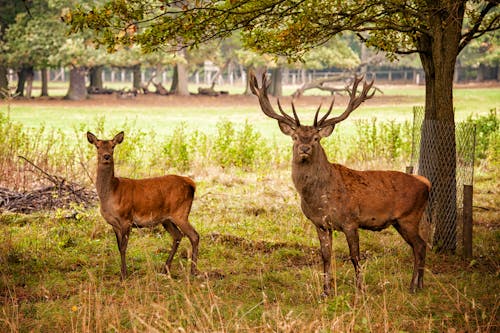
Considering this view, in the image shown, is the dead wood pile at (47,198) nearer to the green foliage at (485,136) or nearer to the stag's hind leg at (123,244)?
the stag's hind leg at (123,244)

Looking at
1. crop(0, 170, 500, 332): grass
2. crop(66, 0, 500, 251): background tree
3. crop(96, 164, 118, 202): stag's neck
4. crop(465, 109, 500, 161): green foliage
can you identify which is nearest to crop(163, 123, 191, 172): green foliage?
crop(0, 170, 500, 332): grass

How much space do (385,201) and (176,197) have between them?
2.04 m

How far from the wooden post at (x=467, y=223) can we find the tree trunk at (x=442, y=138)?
0.27 meters

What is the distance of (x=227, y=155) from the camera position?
1389 cm

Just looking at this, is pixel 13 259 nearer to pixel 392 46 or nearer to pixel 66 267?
pixel 66 267

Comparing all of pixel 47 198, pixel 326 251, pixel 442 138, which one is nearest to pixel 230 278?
pixel 326 251

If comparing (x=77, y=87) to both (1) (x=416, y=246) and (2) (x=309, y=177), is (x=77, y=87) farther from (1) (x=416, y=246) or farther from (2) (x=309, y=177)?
(1) (x=416, y=246)

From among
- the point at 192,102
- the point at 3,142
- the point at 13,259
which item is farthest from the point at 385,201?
the point at 192,102

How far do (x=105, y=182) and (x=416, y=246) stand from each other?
2973 mm

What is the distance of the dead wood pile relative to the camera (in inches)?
387

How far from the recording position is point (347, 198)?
6.63 meters

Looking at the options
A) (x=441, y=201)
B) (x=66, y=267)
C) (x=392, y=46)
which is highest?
(x=392, y=46)

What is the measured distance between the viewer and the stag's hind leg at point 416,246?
6.70m

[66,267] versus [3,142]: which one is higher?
[3,142]
